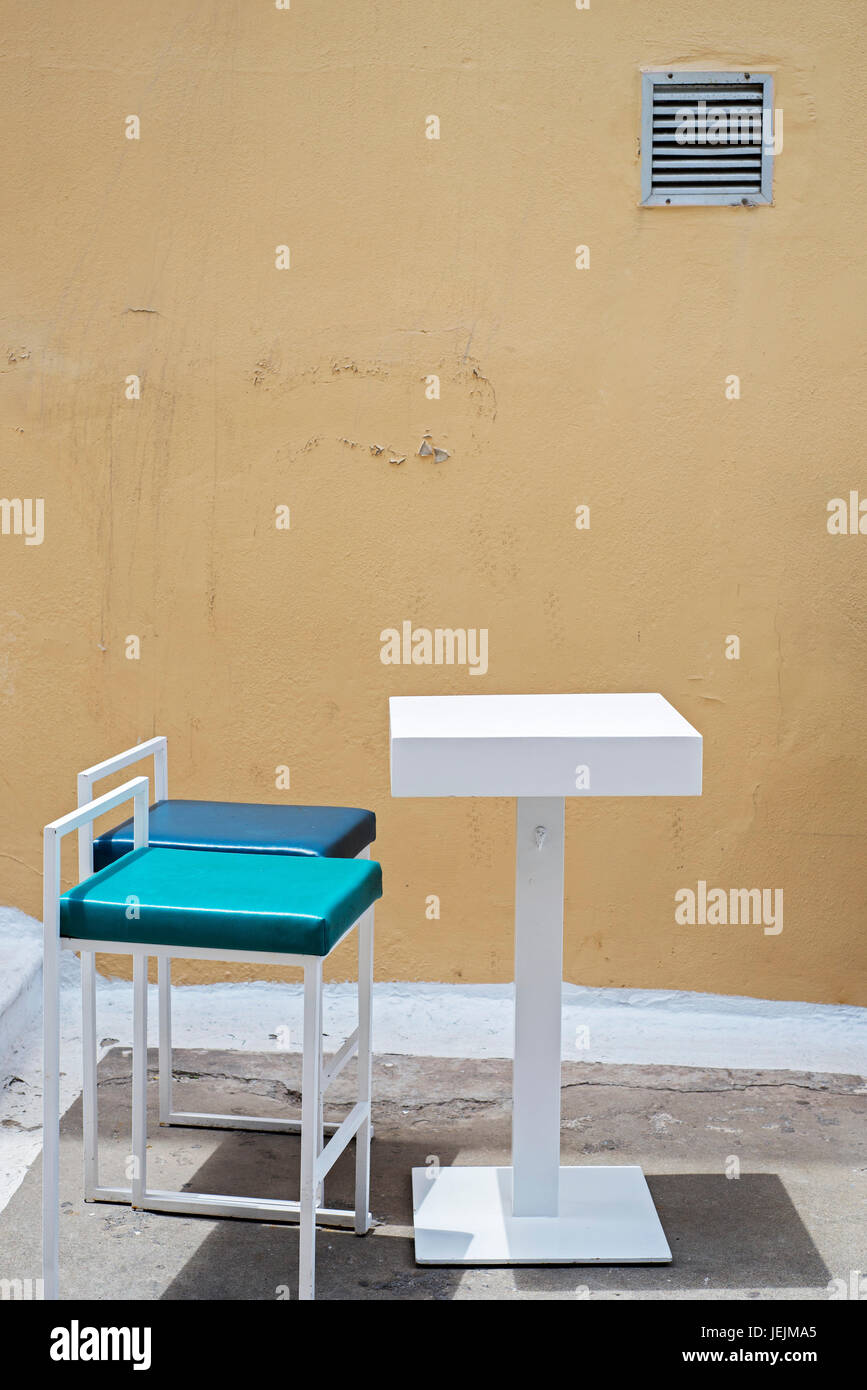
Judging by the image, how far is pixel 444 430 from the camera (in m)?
3.32

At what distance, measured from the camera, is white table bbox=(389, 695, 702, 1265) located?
215cm

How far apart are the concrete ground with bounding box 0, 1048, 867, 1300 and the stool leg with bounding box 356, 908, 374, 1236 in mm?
58

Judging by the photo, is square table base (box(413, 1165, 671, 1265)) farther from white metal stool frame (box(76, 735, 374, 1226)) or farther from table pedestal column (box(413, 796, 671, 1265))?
white metal stool frame (box(76, 735, 374, 1226))

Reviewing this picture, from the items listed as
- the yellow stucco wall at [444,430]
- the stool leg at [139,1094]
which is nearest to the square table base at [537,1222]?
the stool leg at [139,1094]

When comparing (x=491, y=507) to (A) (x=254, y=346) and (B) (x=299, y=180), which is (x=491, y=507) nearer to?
(A) (x=254, y=346)

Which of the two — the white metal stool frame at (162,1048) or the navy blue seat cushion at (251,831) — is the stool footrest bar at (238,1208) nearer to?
the white metal stool frame at (162,1048)

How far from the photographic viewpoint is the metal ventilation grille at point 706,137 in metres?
3.21

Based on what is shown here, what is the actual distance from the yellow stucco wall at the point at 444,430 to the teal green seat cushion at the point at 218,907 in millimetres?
1297

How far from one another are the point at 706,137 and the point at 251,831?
1992 millimetres

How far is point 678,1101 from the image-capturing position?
295cm

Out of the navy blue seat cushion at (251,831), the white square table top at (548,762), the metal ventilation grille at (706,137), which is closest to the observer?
the white square table top at (548,762)

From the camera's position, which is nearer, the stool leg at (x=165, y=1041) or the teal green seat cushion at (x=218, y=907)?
the teal green seat cushion at (x=218, y=907)

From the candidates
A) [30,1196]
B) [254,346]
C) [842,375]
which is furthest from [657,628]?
[30,1196]

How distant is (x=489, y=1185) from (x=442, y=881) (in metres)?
1.01
